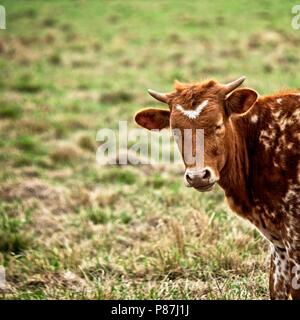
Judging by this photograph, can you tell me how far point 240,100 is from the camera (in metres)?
5.53

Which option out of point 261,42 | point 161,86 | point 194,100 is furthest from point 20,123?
point 261,42

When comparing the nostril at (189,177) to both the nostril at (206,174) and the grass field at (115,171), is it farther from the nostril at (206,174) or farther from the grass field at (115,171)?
the grass field at (115,171)

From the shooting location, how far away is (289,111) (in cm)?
561

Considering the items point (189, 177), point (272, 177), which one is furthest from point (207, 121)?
point (272, 177)

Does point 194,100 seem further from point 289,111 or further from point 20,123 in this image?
point 20,123

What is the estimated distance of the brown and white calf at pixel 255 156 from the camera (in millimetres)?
5305

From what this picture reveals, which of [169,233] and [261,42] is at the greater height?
[261,42]

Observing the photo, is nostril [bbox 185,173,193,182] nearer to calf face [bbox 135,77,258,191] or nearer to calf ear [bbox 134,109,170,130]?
calf face [bbox 135,77,258,191]

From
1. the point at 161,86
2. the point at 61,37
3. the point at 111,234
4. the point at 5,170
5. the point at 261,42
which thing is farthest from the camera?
the point at 61,37

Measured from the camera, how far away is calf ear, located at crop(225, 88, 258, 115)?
545cm

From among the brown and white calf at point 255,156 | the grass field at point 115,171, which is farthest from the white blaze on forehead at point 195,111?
the grass field at point 115,171

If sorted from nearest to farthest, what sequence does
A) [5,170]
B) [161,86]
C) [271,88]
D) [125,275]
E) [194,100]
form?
[194,100], [125,275], [5,170], [271,88], [161,86]

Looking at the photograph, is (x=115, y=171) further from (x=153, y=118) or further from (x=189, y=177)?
(x=189, y=177)

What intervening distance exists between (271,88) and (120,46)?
9042mm
